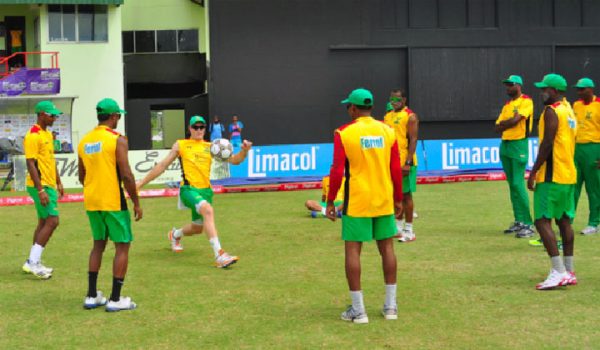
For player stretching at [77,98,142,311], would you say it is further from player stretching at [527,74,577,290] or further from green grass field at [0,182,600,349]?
player stretching at [527,74,577,290]

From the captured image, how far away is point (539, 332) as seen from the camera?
7340mm

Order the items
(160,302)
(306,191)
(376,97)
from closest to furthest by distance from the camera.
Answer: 1. (160,302)
2. (306,191)
3. (376,97)

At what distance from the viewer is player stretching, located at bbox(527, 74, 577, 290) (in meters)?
9.23

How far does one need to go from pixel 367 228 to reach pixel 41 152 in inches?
183

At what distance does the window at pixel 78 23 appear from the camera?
3850 centimetres

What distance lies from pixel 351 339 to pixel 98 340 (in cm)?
210

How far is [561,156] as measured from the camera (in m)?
9.32

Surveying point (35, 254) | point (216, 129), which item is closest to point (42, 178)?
point (35, 254)

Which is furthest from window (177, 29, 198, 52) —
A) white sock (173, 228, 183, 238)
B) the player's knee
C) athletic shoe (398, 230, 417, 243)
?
the player's knee

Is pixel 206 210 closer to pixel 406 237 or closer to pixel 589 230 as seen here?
pixel 406 237

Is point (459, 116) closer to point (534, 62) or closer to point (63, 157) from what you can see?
point (534, 62)

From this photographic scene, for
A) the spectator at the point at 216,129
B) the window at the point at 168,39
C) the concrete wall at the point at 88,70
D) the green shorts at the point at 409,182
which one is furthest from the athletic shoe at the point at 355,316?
the window at the point at 168,39

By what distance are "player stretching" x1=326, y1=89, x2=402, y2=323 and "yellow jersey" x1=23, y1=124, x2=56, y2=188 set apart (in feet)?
13.9

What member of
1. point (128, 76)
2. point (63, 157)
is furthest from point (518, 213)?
point (128, 76)
